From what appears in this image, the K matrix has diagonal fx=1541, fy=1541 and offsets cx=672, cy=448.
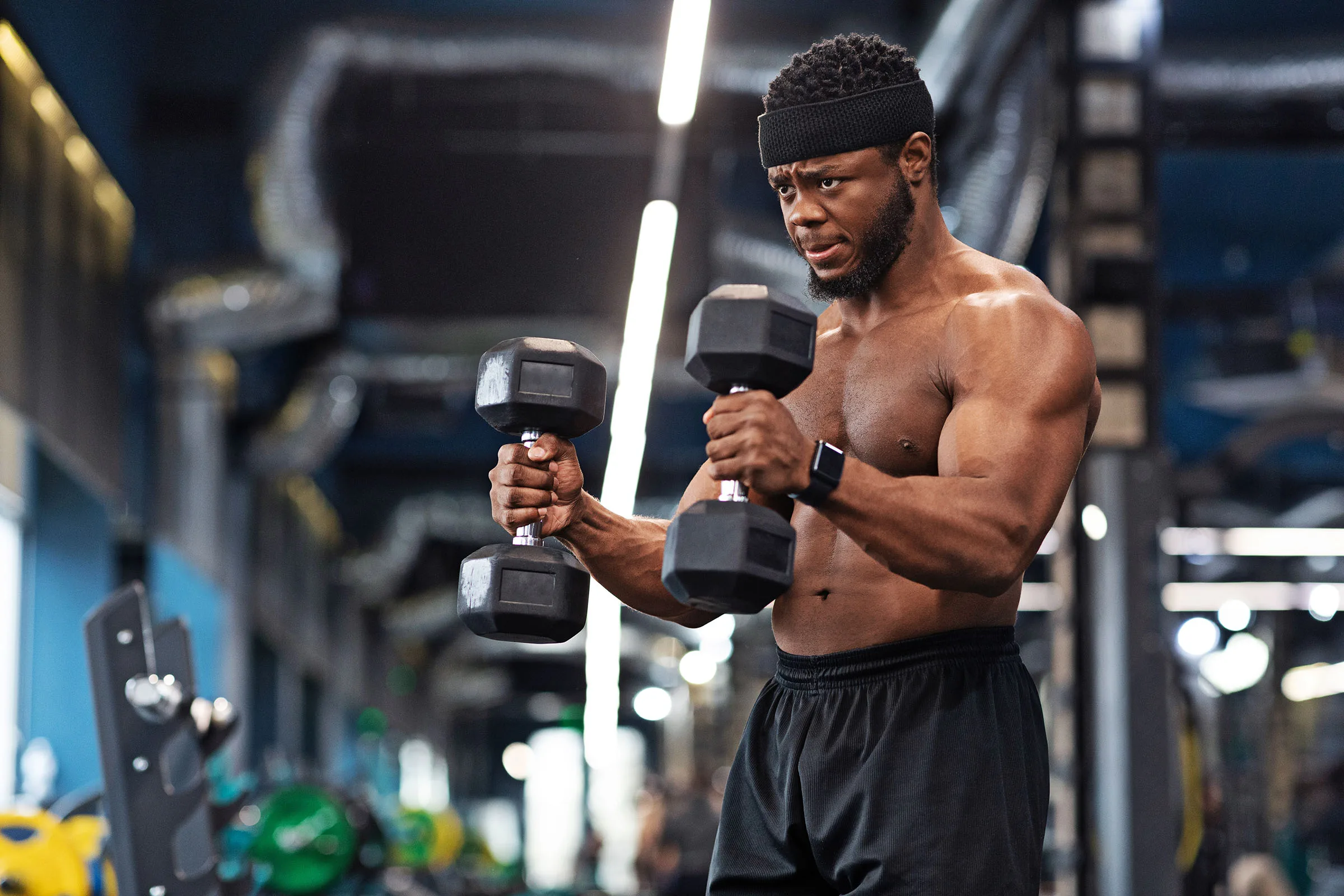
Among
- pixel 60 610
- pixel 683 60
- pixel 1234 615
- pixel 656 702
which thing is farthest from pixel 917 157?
pixel 656 702

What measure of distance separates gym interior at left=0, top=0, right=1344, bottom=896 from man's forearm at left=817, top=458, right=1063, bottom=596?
0.16m

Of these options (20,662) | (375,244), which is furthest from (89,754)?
(375,244)

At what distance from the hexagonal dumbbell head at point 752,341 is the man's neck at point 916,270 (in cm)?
29

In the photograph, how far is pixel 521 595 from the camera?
6.73 feet

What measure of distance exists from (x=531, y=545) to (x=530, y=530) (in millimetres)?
30

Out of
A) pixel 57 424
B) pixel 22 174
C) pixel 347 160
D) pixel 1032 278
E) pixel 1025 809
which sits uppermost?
pixel 347 160

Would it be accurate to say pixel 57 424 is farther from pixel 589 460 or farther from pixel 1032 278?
pixel 589 460

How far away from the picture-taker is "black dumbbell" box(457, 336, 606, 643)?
2.05m

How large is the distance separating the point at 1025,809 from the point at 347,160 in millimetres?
6536

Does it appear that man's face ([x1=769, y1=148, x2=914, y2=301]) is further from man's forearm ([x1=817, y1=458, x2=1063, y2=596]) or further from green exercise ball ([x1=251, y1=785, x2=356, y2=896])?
green exercise ball ([x1=251, y1=785, x2=356, y2=896])

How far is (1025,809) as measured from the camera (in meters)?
1.90

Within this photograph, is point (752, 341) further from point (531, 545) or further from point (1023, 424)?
point (531, 545)

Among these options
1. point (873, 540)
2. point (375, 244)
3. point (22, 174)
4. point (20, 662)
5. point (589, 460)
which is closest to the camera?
point (873, 540)

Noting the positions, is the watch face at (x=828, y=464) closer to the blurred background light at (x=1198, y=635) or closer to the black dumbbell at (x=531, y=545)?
the black dumbbell at (x=531, y=545)
